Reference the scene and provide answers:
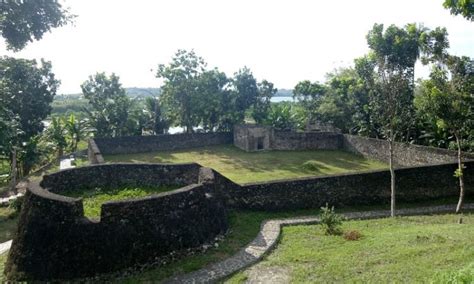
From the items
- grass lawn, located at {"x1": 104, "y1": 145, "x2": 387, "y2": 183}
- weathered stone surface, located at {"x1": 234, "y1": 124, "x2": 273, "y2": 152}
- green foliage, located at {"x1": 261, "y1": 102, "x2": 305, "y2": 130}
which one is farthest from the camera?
green foliage, located at {"x1": 261, "y1": 102, "x2": 305, "y2": 130}

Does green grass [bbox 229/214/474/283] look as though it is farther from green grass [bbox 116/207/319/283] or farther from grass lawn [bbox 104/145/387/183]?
grass lawn [bbox 104/145/387/183]

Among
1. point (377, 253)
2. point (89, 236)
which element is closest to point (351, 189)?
point (377, 253)

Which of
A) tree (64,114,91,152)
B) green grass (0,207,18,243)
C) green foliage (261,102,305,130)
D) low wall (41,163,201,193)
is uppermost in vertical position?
green foliage (261,102,305,130)

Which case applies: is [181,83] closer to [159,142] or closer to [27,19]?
[159,142]

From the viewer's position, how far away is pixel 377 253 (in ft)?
30.8

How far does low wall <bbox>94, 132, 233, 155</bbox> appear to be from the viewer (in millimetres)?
28734

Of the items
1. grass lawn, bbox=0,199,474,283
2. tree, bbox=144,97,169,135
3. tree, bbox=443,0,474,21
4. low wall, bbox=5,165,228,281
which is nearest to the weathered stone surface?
tree, bbox=144,97,169,135

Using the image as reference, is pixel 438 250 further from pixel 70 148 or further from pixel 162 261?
pixel 70 148

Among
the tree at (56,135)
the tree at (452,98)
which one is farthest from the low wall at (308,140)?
the tree at (56,135)

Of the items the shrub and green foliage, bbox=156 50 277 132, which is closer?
the shrub

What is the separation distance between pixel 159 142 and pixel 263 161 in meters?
9.25

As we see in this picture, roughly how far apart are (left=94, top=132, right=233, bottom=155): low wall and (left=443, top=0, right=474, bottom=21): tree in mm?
23136

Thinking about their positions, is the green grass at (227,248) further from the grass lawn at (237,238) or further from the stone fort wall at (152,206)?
the stone fort wall at (152,206)

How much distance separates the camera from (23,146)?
23391 mm
